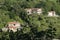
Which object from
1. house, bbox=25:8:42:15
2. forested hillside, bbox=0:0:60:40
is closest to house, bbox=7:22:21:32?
forested hillside, bbox=0:0:60:40

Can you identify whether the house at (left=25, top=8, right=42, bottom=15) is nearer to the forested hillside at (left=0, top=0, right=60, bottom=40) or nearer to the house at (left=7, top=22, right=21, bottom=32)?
the forested hillside at (left=0, top=0, right=60, bottom=40)

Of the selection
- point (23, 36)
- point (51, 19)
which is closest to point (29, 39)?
point (23, 36)

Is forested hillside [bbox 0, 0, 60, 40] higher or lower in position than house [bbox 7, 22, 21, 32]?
higher

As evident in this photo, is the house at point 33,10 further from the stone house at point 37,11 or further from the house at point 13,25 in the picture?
the house at point 13,25

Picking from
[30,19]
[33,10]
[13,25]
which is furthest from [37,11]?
[13,25]

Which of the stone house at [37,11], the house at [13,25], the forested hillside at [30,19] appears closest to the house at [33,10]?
the stone house at [37,11]

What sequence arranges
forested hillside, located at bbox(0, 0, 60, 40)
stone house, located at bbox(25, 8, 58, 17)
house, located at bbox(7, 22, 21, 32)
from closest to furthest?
forested hillside, located at bbox(0, 0, 60, 40)
house, located at bbox(7, 22, 21, 32)
stone house, located at bbox(25, 8, 58, 17)

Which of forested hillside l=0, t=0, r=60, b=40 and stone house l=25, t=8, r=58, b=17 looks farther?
stone house l=25, t=8, r=58, b=17

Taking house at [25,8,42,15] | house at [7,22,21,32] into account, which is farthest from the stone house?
house at [7,22,21,32]

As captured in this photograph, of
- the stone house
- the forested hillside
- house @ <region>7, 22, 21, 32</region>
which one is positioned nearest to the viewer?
the forested hillside

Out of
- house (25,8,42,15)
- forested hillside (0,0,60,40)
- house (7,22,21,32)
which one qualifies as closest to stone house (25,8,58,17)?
house (25,8,42,15)

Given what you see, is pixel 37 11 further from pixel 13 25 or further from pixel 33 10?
pixel 13 25

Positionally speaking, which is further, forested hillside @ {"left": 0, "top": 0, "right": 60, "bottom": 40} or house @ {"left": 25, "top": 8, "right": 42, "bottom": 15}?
house @ {"left": 25, "top": 8, "right": 42, "bottom": 15}
